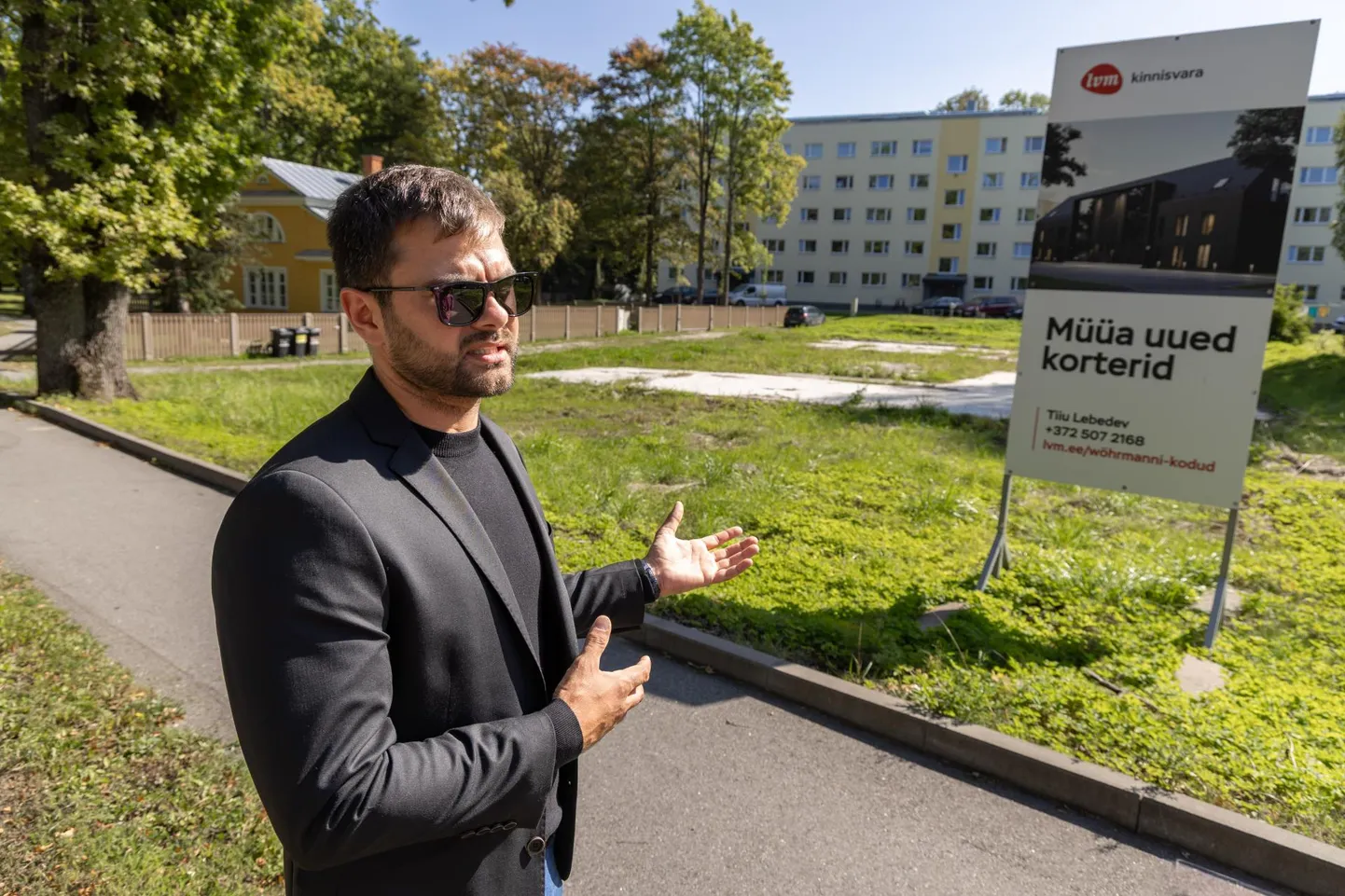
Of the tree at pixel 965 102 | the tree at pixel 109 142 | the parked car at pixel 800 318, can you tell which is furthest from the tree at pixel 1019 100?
the tree at pixel 109 142

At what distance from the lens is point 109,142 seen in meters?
12.0

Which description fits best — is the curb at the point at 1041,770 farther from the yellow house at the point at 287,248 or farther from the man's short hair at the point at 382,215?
the yellow house at the point at 287,248

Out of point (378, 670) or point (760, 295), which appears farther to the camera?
point (760, 295)

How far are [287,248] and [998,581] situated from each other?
37022 mm

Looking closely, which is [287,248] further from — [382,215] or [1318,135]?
[1318,135]

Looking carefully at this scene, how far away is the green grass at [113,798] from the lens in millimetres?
2902

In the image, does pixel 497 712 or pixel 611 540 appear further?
pixel 611 540

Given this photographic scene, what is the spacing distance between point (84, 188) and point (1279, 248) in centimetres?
1388

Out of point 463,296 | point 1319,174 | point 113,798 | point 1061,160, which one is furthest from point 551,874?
point 1319,174

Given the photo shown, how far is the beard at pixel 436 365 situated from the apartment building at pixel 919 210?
6542 centimetres

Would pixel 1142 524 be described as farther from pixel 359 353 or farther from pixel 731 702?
pixel 359 353

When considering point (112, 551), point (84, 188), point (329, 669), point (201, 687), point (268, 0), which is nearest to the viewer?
point (329, 669)

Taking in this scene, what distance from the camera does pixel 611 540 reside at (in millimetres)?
6758

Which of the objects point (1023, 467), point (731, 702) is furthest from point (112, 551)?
point (1023, 467)
